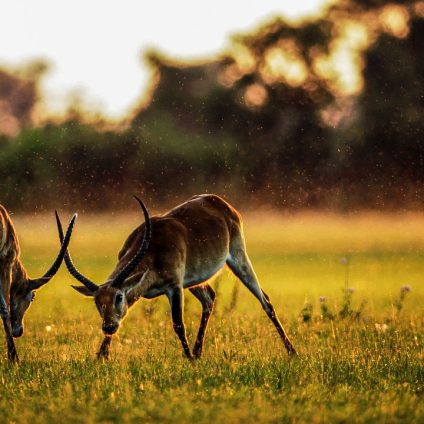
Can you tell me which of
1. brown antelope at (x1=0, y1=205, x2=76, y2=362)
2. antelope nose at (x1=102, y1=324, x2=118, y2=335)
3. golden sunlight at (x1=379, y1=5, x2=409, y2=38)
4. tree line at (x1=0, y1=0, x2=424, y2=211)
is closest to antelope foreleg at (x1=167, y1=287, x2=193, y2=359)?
antelope nose at (x1=102, y1=324, x2=118, y2=335)

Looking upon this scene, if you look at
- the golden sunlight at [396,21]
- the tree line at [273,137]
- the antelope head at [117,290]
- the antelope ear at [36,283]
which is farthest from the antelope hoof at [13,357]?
the golden sunlight at [396,21]

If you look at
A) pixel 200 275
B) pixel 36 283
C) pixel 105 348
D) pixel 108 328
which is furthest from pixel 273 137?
pixel 108 328

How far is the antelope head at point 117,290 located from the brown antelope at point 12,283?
59 centimetres

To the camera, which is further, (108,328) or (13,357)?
(13,357)

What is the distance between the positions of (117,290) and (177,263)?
31.0 inches

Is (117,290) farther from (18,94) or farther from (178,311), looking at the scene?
(18,94)

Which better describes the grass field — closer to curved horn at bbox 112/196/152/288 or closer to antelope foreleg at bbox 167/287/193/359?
antelope foreleg at bbox 167/287/193/359

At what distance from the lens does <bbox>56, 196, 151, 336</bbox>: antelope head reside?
27.1ft

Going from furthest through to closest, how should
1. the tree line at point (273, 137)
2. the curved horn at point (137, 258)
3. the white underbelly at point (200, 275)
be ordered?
the tree line at point (273, 137) → the white underbelly at point (200, 275) → the curved horn at point (137, 258)

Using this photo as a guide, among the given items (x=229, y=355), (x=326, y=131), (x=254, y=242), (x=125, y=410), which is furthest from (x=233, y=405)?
(x=326, y=131)

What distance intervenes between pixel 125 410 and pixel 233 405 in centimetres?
69

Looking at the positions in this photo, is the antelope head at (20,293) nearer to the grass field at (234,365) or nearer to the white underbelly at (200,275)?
the grass field at (234,365)

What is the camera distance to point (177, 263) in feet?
29.5

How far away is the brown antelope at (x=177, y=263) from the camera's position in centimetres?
842
